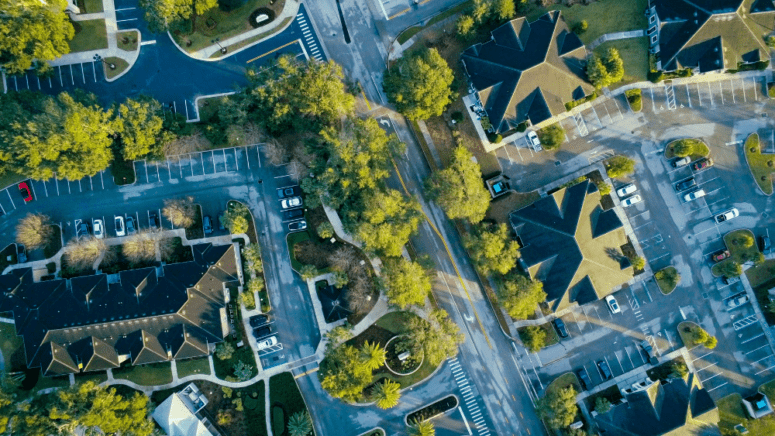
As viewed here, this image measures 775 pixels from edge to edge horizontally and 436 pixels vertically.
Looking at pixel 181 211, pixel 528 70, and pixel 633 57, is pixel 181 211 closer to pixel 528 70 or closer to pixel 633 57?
pixel 528 70

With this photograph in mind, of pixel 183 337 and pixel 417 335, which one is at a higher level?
pixel 183 337

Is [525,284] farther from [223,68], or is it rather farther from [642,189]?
[223,68]

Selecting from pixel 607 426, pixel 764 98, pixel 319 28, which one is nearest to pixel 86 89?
pixel 319 28

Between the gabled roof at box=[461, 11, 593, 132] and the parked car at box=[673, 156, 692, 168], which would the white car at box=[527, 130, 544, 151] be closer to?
the gabled roof at box=[461, 11, 593, 132]

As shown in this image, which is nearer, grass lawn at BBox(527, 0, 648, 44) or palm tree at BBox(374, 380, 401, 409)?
palm tree at BBox(374, 380, 401, 409)

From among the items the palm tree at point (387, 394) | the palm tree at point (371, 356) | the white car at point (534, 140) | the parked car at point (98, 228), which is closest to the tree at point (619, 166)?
the white car at point (534, 140)

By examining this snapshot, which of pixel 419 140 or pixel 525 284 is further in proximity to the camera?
pixel 419 140

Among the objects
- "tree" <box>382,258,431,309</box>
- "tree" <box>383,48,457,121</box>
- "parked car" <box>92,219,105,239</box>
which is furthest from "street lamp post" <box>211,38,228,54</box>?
"tree" <box>382,258,431,309</box>
